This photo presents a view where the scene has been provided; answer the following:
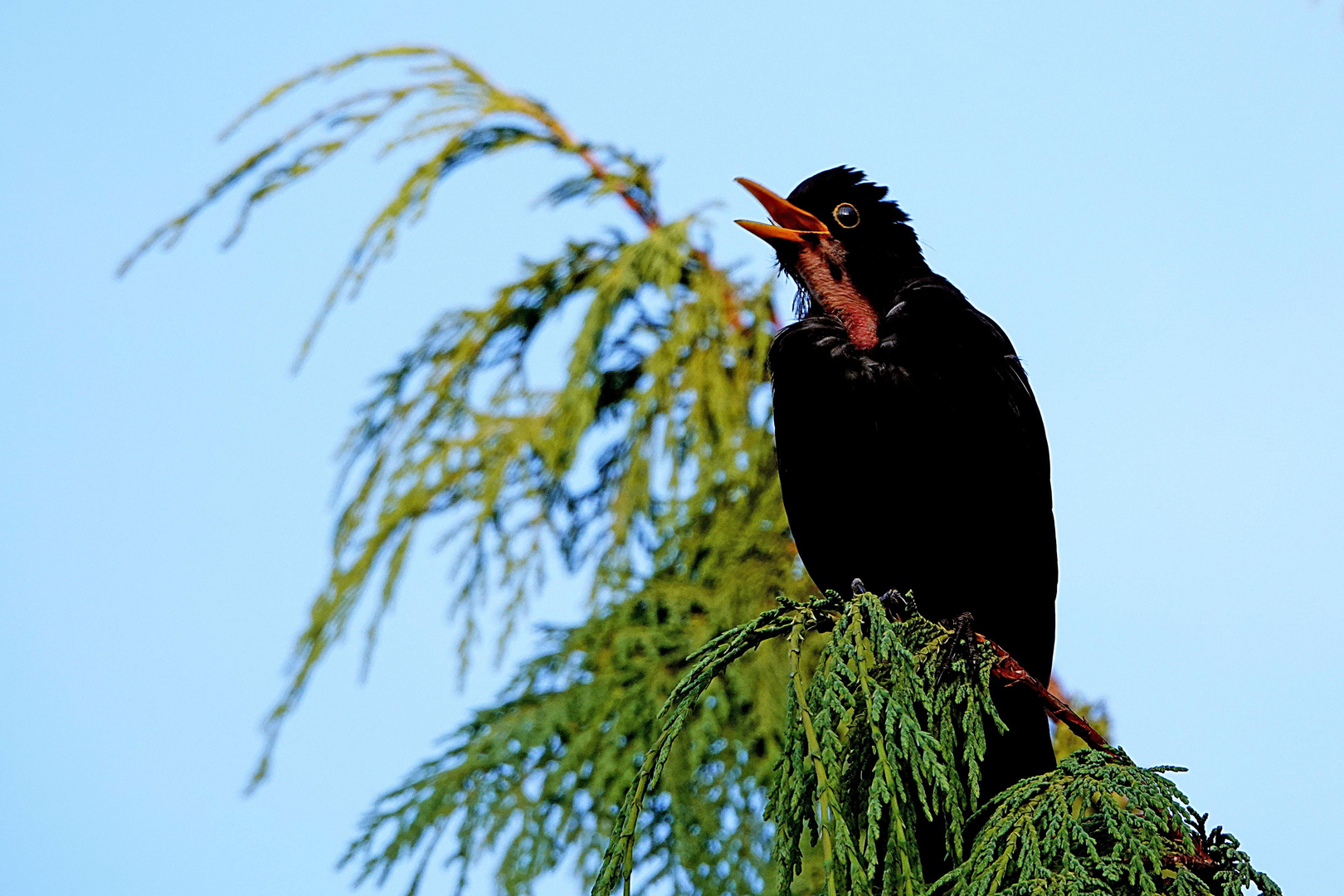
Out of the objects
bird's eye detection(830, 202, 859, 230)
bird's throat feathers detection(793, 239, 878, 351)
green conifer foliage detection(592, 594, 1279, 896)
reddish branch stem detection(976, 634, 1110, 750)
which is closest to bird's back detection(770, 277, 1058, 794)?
bird's throat feathers detection(793, 239, 878, 351)

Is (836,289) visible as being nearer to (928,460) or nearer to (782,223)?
(782,223)

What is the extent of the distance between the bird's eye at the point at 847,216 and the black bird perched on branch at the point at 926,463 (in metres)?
0.31

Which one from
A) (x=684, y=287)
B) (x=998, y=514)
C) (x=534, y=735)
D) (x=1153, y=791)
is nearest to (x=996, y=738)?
(x=998, y=514)

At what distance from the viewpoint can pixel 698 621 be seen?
9.96ft

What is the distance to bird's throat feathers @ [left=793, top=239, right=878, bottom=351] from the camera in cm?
289

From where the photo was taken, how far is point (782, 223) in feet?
10.3

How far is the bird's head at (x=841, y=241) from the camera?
2.96 metres

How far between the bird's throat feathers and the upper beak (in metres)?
0.04

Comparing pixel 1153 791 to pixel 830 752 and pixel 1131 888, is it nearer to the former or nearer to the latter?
pixel 1131 888

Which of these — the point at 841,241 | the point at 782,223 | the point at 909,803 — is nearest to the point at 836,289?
the point at 841,241

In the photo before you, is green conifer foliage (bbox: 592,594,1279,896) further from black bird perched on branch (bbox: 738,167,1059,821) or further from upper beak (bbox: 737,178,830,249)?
upper beak (bbox: 737,178,830,249)

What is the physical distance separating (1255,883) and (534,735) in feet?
6.03

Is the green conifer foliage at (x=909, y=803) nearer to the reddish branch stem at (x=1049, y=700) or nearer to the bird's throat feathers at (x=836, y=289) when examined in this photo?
the reddish branch stem at (x=1049, y=700)

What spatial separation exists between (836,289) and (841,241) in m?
0.14
